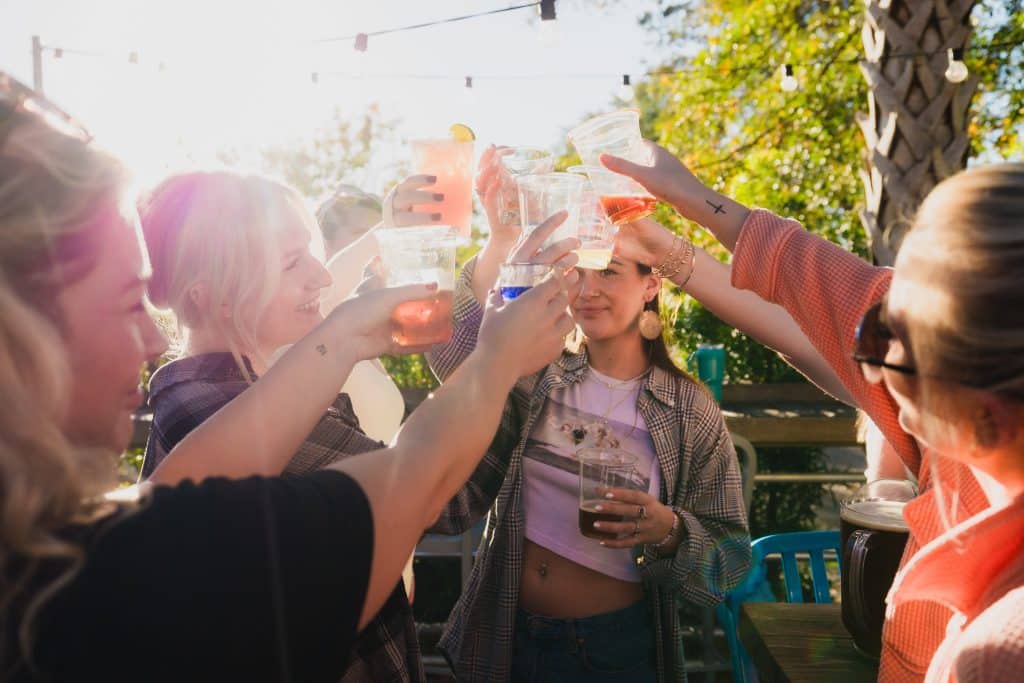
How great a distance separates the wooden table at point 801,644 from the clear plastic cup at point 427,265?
2.98ft

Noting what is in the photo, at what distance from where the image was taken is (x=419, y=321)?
67.4 inches

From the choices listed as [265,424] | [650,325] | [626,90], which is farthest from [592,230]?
[626,90]

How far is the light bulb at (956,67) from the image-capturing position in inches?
154

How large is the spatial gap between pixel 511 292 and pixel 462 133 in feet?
1.96

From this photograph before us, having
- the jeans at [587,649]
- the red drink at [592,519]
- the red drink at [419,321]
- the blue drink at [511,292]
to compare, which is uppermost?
the blue drink at [511,292]

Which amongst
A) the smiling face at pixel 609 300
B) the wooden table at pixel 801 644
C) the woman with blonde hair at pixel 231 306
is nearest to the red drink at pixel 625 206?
the smiling face at pixel 609 300

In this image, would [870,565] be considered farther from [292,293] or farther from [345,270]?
[345,270]

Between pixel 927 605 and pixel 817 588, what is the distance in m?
1.25

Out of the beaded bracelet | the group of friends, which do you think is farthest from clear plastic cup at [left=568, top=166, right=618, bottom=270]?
the beaded bracelet

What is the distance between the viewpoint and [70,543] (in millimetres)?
890

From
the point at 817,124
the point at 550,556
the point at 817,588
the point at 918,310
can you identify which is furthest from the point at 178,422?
the point at 817,124

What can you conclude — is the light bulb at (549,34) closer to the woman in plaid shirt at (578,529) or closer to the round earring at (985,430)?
the woman in plaid shirt at (578,529)

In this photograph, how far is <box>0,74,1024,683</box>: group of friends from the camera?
92 cm

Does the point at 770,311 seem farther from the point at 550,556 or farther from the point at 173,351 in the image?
the point at 173,351
